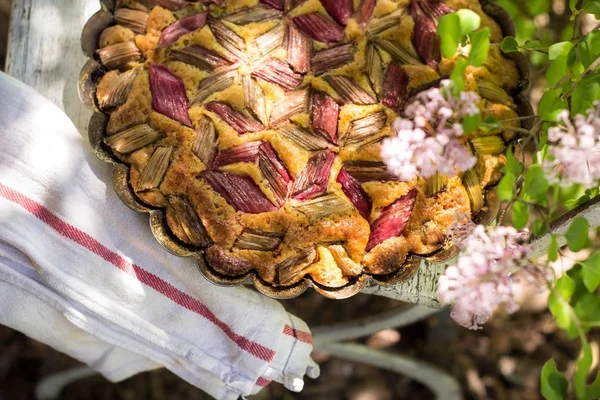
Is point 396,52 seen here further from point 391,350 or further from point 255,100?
point 391,350

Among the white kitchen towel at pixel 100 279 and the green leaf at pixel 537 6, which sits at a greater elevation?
the green leaf at pixel 537 6

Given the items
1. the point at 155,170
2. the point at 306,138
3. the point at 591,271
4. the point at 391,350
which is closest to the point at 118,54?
the point at 155,170

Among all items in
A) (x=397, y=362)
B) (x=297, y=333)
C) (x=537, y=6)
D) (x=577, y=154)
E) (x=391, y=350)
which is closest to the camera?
(x=577, y=154)

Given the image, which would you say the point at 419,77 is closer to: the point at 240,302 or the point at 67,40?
the point at 240,302

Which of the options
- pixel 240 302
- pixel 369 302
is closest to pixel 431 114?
pixel 240 302

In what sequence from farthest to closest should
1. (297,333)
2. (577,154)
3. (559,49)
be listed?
(297,333) < (559,49) < (577,154)

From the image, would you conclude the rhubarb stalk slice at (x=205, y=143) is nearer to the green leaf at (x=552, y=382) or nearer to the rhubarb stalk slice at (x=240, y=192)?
the rhubarb stalk slice at (x=240, y=192)

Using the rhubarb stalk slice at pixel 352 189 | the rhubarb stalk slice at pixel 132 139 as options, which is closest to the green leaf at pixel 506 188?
the rhubarb stalk slice at pixel 352 189

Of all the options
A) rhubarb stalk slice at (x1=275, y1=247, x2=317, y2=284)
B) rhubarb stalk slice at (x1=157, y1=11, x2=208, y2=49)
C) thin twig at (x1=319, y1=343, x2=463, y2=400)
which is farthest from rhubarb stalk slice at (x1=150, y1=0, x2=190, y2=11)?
thin twig at (x1=319, y1=343, x2=463, y2=400)
